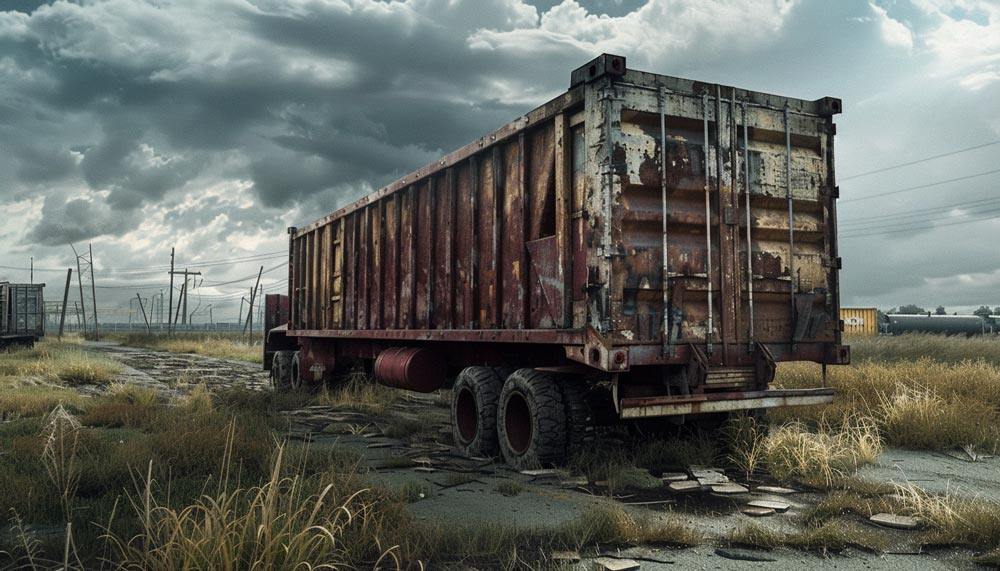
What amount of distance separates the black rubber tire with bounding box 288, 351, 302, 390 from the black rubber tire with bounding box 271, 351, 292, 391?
4cm

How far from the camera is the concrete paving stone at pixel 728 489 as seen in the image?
220 inches

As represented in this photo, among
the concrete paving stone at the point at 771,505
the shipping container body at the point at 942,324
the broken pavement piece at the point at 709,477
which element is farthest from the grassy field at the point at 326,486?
the shipping container body at the point at 942,324

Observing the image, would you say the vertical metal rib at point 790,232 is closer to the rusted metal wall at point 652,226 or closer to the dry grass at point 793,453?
the rusted metal wall at point 652,226

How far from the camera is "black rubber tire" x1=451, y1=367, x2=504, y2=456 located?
7312mm

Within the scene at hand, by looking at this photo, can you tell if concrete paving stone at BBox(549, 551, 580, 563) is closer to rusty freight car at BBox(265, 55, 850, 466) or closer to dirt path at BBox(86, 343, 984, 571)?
dirt path at BBox(86, 343, 984, 571)

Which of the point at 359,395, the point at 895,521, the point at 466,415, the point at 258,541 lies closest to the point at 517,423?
the point at 466,415

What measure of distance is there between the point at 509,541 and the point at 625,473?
6.73 ft

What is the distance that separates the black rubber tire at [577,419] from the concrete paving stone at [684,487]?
92 cm

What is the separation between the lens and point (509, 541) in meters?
4.14

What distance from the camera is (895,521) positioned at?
4.69m

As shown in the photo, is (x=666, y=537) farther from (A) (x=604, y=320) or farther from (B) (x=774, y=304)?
(B) (x=774, y=304)

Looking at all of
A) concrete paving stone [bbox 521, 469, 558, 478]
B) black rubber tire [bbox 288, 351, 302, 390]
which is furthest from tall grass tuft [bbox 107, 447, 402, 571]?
black rubber tire [bbox 288, 351, 302, 390]

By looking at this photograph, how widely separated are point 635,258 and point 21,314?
2918cm

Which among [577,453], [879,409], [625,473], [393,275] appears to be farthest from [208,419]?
[879,409]
